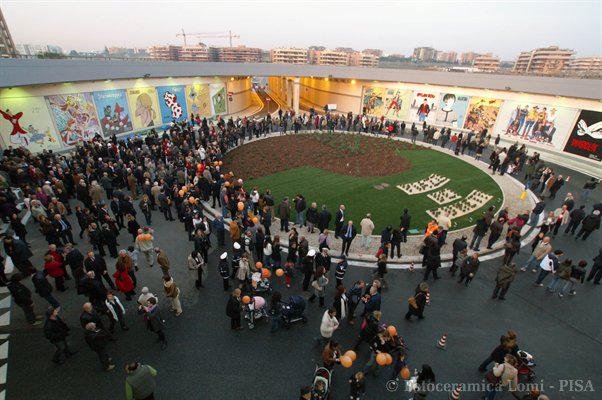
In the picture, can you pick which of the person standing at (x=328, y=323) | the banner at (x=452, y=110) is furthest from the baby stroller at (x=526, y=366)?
the banner at (x=452, y=110)

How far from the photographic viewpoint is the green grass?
1391 cm

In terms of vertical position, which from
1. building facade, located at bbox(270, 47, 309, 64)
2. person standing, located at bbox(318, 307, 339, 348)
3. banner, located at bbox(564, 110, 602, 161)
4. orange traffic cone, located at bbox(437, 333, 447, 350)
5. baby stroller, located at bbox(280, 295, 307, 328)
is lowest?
orange traffic cone, located at bbox(437, 333, 447, 350)

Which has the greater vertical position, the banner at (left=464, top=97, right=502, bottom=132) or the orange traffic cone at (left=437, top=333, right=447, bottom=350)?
the banner at (left=464, top=97, right=502, bottom=132)

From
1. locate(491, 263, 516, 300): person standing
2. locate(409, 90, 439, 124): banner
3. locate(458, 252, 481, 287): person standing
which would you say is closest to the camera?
locate(491, 263, 516, 300): person standing

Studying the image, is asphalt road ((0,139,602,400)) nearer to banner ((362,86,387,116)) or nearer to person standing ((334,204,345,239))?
person standing ((334,204,345,239))

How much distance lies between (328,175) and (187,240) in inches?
382

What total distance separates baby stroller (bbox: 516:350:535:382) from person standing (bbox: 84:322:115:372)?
9136 millimetres

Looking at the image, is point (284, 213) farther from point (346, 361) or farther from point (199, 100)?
point (199, 100)

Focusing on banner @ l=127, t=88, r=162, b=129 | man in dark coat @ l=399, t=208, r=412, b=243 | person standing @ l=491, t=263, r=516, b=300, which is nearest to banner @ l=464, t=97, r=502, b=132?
man in dark coat @ l=399, t=208, r=412, b=243

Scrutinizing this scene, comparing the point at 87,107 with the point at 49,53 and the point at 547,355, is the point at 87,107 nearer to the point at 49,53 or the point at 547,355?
the point at 49,53

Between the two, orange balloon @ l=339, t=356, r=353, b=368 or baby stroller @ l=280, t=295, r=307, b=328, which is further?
baby stroller @ l=280, t=295, r=307, b=328

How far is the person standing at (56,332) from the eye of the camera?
6281mm

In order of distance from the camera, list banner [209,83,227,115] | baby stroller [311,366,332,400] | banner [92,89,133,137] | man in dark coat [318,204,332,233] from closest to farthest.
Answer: baby stroller [311,366,332,400] < man in dark coat [318,204,332,233] < banner [92,89,133,137] < banner [209,83,227,115]

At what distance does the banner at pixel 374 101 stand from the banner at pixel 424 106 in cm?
352
